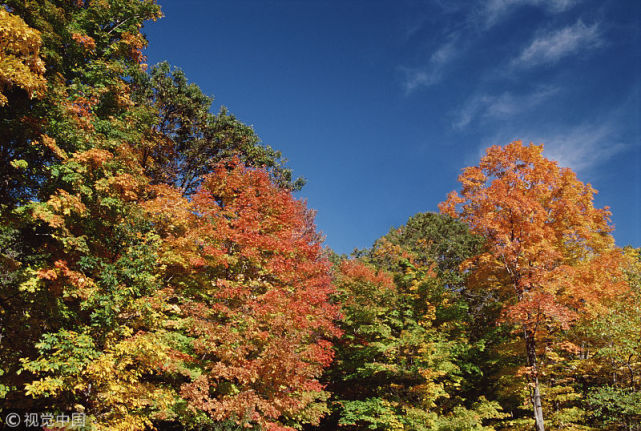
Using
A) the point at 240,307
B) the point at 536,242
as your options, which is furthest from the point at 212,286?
the point at 536,242

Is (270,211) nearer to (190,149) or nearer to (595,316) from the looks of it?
(190,149)

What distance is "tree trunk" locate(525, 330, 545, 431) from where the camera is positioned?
16.2 m

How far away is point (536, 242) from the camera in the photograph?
1767 centimetres

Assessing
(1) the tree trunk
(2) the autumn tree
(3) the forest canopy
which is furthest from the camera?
(1) the tree trunk

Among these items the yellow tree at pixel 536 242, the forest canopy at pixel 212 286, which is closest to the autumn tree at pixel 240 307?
the forest canopy at pixel 212 286

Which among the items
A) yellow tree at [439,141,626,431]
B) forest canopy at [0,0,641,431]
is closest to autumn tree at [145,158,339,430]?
forest canopy at [0,0,641,431]

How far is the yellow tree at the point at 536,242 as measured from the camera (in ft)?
53.5

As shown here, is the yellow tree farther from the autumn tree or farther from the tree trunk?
the autumn tree

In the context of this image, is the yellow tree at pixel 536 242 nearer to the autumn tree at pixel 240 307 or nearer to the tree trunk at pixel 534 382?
the tree trunk at pixel 534 382

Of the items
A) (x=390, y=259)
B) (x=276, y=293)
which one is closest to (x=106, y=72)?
(x=276, y=293)

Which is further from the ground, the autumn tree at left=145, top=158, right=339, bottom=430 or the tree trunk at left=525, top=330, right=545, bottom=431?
the autumn tree at left=145, top=158, right=339, bottom=430

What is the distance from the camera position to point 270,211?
65.2 feet

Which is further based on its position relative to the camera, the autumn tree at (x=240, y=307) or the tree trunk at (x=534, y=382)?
the tree trunk at (x=534, y=382)

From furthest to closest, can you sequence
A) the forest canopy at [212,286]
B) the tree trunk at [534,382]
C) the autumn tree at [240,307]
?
the tree trunk at [534,382]
the autumn tree at [240,307]
the forest canopy at [212,286]
